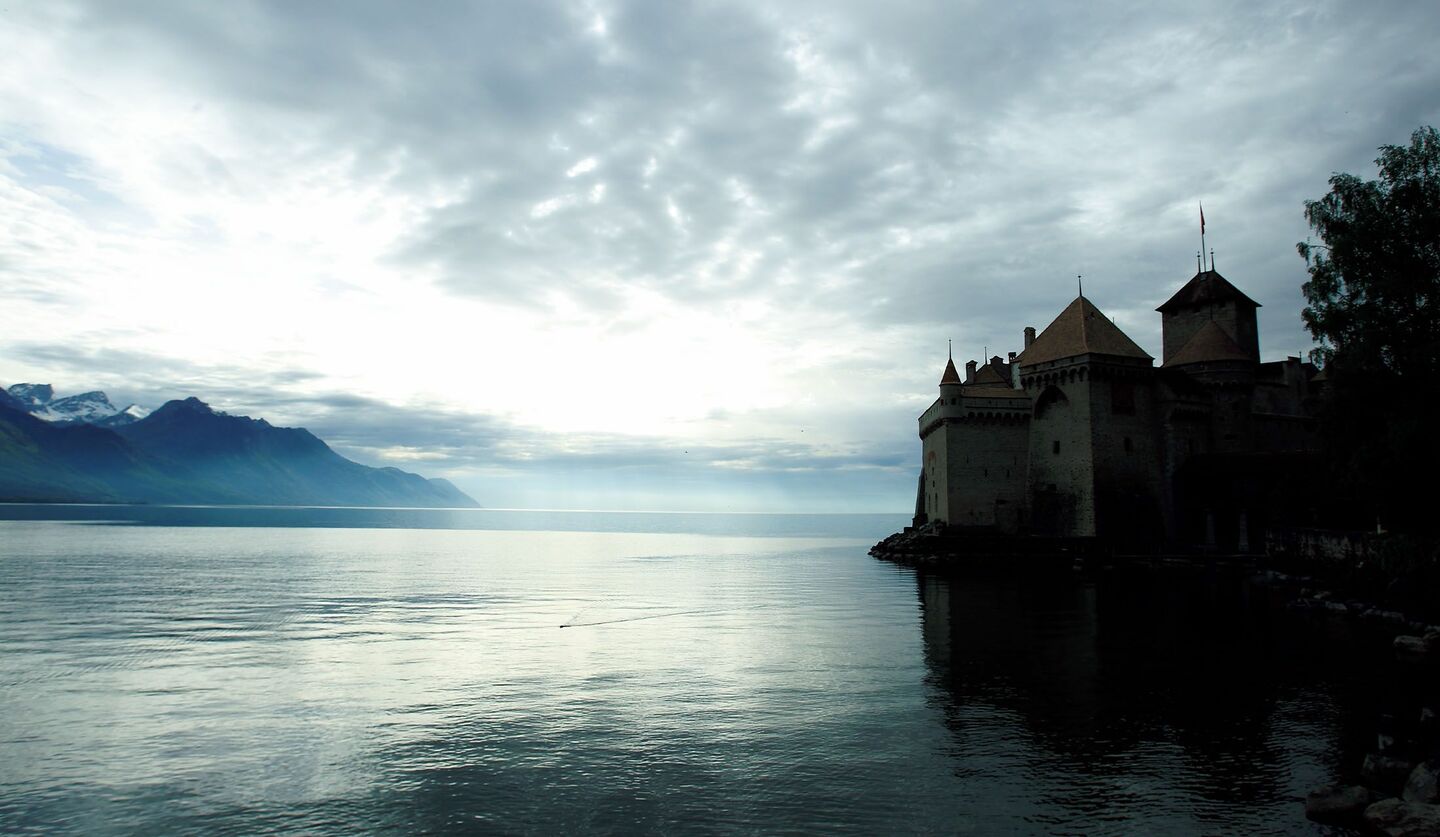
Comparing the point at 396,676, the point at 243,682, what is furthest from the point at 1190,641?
the point at 243,682

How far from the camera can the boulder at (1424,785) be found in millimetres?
11648

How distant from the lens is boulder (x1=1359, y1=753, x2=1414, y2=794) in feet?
42.3

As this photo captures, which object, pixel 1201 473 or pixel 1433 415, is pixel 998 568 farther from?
pixel 1433 415

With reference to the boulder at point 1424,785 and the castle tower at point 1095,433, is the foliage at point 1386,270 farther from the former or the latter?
the castle tower at point 1095,433

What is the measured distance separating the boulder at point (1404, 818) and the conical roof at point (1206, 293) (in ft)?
194

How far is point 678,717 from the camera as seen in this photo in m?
18.1

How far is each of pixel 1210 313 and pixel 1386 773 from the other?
189ft

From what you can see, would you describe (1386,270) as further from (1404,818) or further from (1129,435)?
(1129,435)

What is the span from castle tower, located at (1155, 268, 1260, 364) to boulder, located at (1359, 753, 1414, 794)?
54469mm

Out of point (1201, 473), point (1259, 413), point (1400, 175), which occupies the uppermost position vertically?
point (1400, 175)

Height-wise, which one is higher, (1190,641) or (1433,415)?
(1433,415)

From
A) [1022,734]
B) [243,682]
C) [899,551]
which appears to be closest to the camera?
[1022,734]

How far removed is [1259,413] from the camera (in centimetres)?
5834

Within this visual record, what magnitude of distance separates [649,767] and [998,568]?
44.7 metres
